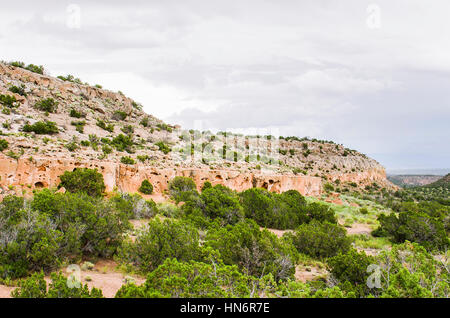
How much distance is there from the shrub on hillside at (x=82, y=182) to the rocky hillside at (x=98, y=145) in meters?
0.89

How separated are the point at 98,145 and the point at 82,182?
8388 mm

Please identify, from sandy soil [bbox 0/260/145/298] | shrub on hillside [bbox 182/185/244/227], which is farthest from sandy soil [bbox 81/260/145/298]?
shrub on hillside [bbox 182/185/244/227]

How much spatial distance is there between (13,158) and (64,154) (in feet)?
11.2

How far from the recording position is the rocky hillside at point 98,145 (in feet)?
53.0

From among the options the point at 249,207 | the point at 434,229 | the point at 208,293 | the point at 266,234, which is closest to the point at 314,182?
the point at 249,207

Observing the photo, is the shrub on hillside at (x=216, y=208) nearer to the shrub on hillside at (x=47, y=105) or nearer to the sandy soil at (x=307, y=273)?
the sandy soil at (x=307, y=273)

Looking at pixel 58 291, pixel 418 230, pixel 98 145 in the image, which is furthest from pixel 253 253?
pixel 98 145

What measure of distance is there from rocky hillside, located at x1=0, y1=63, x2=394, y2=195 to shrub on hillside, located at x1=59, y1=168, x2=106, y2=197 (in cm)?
89

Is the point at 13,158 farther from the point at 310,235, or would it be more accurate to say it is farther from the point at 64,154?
the point at 310,235

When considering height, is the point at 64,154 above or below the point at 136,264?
above

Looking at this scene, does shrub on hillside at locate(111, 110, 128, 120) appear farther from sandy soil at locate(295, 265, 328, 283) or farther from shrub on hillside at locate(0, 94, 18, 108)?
sandy soil at locate(295, 265, 328, 283)

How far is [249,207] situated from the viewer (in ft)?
57.9

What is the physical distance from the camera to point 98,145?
23125 millimetres
